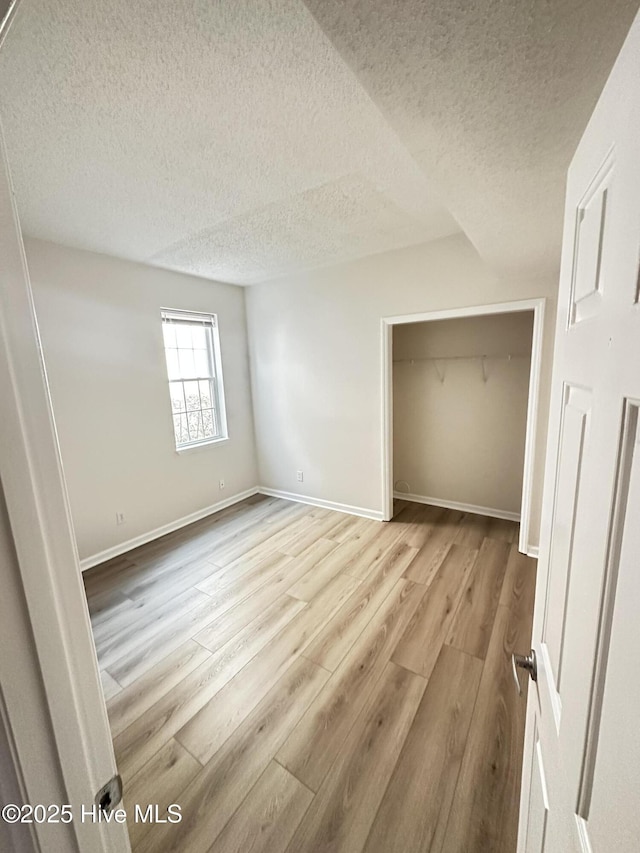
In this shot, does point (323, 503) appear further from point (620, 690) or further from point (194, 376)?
point (620, 690)

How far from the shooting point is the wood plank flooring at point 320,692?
118 cm

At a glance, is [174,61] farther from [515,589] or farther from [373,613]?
[515,589]

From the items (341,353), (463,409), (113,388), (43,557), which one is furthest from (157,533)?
(463,409)

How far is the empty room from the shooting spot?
48 cm

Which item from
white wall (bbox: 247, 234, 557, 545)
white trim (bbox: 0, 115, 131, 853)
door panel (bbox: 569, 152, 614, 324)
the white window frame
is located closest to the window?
the white window frame

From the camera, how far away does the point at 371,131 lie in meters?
1.40

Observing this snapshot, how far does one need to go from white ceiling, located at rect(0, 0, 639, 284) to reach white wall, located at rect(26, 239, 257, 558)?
55cm

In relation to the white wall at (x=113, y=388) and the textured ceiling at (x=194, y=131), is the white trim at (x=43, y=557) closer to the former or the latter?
the textured ceiling at (x=194, y=131)

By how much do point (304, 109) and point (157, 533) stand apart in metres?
3.50

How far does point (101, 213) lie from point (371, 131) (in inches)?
70.2

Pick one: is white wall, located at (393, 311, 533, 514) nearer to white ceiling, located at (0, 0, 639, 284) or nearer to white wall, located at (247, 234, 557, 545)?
white wall, located at (247, 234, 557, 545)

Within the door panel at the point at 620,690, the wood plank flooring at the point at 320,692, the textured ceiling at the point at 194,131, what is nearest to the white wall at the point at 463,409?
the wood plank flooring at the point at 320,692

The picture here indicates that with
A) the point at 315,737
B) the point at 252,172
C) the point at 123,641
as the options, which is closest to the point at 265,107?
the point at 252,172

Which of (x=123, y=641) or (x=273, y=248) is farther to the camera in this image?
(x=273, y=248)
